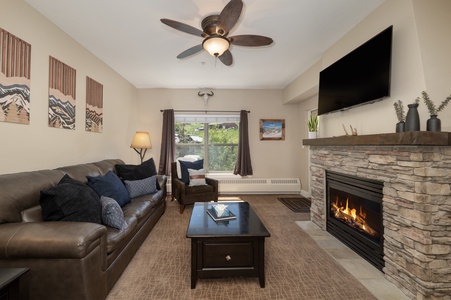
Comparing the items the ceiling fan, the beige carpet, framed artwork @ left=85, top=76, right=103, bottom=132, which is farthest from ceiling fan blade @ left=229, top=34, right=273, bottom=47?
framed artwork @ left=85, top=76, right=103, bottom=132

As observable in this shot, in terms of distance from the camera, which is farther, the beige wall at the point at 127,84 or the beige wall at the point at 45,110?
the beige wall at the point at 45,110

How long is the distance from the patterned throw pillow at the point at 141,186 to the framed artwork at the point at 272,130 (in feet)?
9.73

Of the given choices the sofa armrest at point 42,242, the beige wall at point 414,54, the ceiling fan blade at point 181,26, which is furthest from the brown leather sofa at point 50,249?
the beige wall at point 414,54

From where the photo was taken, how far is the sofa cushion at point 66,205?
65.2 inches

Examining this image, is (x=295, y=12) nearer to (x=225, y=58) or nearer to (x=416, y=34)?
(x=225, y=58)

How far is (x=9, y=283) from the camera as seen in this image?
110 centimetres

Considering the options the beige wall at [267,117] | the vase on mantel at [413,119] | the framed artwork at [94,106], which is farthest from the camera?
the beige wall at [267,117]

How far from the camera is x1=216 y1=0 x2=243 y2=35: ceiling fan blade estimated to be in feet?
5.25

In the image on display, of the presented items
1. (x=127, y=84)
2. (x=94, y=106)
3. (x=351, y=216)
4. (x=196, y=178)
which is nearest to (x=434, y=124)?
(x=351, y=216)

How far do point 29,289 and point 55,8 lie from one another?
103 inches

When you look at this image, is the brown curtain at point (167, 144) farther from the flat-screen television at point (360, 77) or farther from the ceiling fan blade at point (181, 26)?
the flat-screen television at point (360, 77)

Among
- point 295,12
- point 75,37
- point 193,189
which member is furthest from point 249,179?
point 75,37

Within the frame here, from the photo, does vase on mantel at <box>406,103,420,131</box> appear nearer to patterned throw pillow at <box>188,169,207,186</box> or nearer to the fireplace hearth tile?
the fireplace hearth tile

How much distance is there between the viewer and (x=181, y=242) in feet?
8.68
